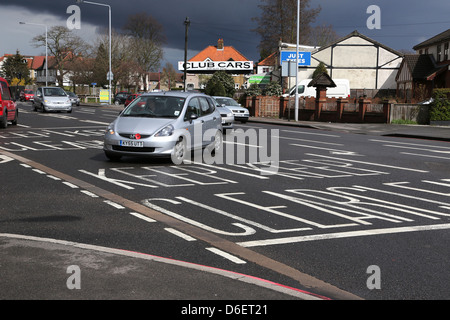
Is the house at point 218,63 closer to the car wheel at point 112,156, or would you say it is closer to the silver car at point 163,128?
the silver car at point 163,128

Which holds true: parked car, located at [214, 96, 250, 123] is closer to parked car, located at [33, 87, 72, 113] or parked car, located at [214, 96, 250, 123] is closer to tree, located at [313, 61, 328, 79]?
parked car, located at [33, 87, 72, 113]

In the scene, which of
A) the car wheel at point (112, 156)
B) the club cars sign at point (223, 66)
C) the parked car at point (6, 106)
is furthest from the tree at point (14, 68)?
the car wheel at point (112, 156)

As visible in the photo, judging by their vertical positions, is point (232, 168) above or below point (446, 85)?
below

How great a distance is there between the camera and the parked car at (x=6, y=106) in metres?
21.4

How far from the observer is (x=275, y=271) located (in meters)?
4.84

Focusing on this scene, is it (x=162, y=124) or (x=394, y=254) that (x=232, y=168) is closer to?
(x=162, y=124)

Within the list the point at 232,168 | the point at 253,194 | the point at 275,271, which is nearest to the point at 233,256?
the point at 275,271

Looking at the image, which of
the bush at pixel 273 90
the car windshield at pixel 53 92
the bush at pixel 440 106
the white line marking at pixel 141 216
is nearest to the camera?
the white line marking at pixel 141 216

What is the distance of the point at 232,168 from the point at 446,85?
3616cm

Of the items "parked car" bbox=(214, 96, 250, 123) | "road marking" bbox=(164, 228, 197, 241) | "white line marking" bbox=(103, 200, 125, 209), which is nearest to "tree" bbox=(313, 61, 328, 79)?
"parked car" bbox=(214, 96, 250, 123)

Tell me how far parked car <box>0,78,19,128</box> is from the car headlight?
11.9 m

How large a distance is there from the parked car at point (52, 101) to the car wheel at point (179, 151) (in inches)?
990

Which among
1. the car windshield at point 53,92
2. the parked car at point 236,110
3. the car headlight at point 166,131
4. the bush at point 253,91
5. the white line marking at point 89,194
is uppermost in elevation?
the bush at point 253,91

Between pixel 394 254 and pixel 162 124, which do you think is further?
pixel 162 124
